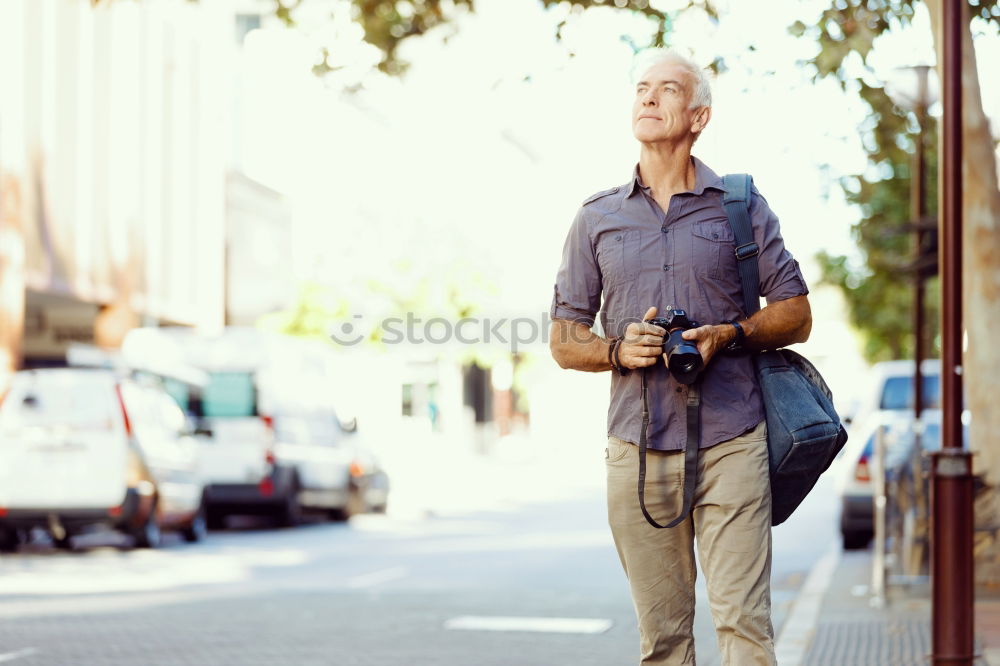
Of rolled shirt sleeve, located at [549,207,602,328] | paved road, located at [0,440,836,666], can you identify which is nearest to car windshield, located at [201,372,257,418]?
paved road, located at [0,440,836,666]

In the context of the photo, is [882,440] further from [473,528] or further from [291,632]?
[473,528]

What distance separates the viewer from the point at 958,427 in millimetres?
6742

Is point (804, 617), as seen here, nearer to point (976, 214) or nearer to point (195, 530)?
point (976, 214)

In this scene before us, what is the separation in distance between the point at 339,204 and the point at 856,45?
37912mm

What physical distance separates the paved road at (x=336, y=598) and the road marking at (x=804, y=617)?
215 millimetres

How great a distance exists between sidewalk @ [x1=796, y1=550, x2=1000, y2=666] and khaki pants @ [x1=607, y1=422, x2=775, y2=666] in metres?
3.66

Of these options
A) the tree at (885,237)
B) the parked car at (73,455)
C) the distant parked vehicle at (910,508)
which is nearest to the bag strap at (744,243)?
the distant parked vehicle at (910,508)

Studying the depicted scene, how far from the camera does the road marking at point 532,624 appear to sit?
384 inches

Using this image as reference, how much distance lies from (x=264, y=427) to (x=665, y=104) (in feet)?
54.7

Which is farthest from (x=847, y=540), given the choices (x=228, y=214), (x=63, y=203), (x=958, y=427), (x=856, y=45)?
(x=228, y=214)

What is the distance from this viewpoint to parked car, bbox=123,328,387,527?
67.8ft

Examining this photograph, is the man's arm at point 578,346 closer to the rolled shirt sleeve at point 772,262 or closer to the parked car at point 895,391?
the rolled shirt sleeve at point 772,262

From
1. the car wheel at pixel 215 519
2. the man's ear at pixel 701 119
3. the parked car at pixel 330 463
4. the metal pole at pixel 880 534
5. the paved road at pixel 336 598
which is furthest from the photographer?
the parked car at pixel 330 463
